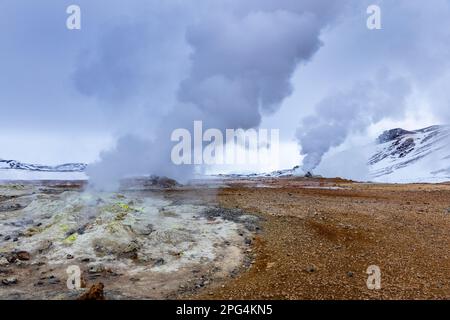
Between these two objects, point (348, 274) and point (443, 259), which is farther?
point (443, 259)

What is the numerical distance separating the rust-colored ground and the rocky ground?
1.4 inches

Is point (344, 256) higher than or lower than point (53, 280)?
higher

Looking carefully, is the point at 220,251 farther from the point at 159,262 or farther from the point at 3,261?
the point at 3,261

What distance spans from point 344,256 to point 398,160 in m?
127

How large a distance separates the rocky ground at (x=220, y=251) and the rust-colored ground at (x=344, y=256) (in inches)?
1.4

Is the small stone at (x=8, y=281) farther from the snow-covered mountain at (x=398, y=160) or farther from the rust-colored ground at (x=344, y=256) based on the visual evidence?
the snow-covered mountain at (x=398, y=160)

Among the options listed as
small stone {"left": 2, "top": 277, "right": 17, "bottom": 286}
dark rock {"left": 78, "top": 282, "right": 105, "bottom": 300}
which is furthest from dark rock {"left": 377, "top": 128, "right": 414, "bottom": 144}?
dark rock {"left": 78, "top": 282, "right": 105, "bottom": 300}

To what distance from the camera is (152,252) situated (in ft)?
45.2

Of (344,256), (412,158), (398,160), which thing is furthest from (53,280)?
(398,160)

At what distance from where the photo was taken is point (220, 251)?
13945 millimetres
